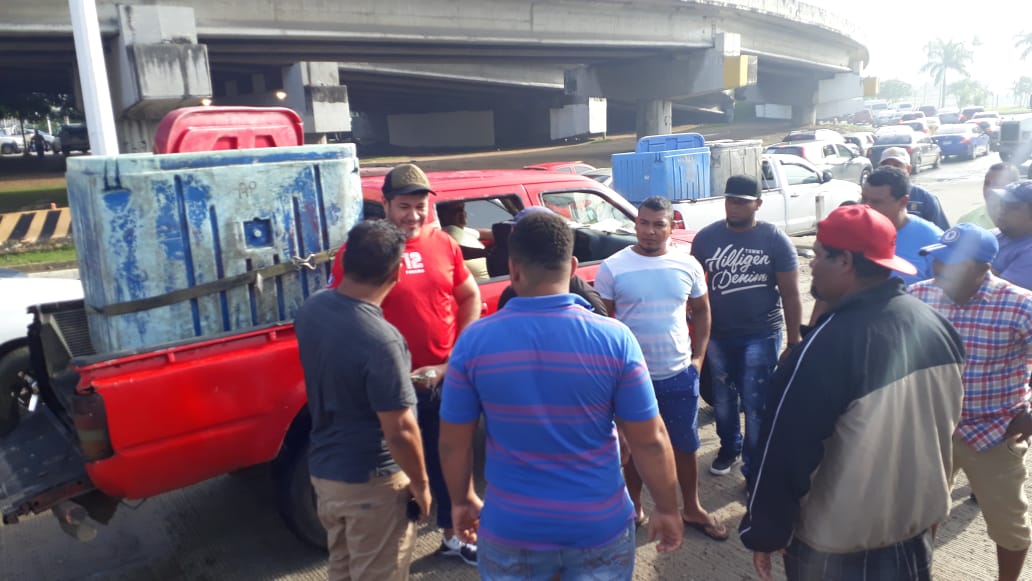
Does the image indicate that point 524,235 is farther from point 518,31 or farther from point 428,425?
point 518,31

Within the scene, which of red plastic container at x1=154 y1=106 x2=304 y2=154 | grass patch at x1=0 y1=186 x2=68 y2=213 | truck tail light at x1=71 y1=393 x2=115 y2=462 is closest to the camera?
truck tail light at x1=71 y1=393 x2=115 y2=462

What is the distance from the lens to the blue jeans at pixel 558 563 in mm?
2164

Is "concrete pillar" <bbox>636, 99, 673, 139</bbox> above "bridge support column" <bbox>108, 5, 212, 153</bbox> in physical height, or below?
below

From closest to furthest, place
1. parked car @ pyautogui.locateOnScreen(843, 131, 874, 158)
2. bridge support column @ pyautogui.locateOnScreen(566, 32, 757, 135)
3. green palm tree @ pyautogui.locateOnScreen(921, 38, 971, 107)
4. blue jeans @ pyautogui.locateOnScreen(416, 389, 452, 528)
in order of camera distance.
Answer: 1. blue jeans @ pyautogui.locateOnScreen(416, 389, 452, 528)
2. bridge support column @ pyautogui.locateOnScreen(566, 32, 757, 135)
3. parked car @ pyautogui.locateOnScreen(843, 131, 874, 158)
4. green palm tree @ pyautogui.locateOnScreen(921, 38, 971, 107)

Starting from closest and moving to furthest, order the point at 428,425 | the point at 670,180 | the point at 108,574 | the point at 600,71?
the point at 428,425, the point at 108,574, the point at 670,180, the point at 600,71

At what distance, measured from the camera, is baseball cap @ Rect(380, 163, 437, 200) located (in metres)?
3.45

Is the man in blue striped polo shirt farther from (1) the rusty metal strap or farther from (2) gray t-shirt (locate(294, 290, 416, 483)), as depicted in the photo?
(1) the rusty metal strap

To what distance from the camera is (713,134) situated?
145ft

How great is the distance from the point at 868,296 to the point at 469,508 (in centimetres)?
135

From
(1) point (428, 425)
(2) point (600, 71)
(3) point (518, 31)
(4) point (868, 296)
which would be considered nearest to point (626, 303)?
(1) point (428, 425)

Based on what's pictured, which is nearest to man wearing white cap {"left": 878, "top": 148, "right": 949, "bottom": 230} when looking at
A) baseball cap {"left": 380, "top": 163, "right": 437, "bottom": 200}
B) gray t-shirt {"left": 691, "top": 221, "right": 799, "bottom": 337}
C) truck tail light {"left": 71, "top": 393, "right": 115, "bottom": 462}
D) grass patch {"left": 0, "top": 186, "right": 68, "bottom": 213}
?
gray t-shirt {"left": 691, "top": 221, "right": 799, "bottom": 337}

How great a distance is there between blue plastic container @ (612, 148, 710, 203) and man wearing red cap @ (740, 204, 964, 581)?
24.6 ft

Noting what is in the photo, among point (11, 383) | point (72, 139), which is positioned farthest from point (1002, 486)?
point (72, 139)

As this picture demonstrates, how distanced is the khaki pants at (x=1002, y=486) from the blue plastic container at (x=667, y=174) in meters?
6.75
